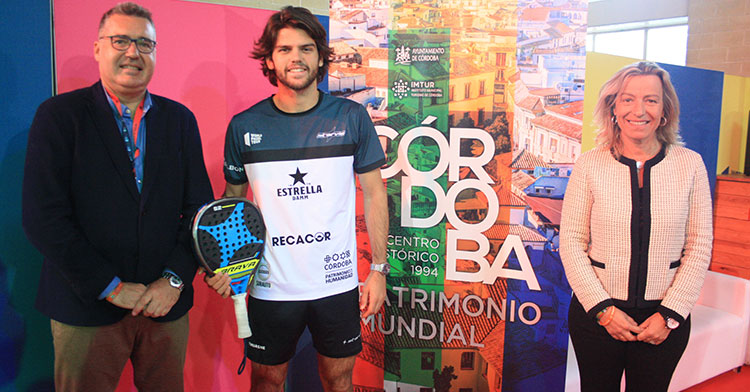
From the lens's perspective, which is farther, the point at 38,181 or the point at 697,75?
the point at 697,75

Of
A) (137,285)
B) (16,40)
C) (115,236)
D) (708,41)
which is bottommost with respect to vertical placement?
(137,285)

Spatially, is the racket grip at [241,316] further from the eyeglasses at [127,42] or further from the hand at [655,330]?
the hand at [655,330]

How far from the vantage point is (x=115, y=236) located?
152 centimetres

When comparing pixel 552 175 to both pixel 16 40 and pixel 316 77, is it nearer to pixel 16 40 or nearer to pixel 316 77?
pixel 316 77

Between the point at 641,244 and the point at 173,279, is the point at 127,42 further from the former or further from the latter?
the point at 641,244

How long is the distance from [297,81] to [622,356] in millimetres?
1567

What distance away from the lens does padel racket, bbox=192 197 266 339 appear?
5.05ft

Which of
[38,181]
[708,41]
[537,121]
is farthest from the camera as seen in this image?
→ [708,41]

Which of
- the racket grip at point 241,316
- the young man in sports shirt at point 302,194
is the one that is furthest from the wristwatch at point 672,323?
the racket grip at point 241,316

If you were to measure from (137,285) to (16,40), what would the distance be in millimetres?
1159

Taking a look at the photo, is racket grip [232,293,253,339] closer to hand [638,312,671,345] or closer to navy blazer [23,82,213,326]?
navy blazer [23,82,213,326]

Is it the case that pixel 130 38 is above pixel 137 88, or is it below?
above

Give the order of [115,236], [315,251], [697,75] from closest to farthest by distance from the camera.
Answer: [115,236] < [315,251] < [697,75]

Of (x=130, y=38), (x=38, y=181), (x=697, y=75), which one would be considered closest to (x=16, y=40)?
(x=130, y=38)
